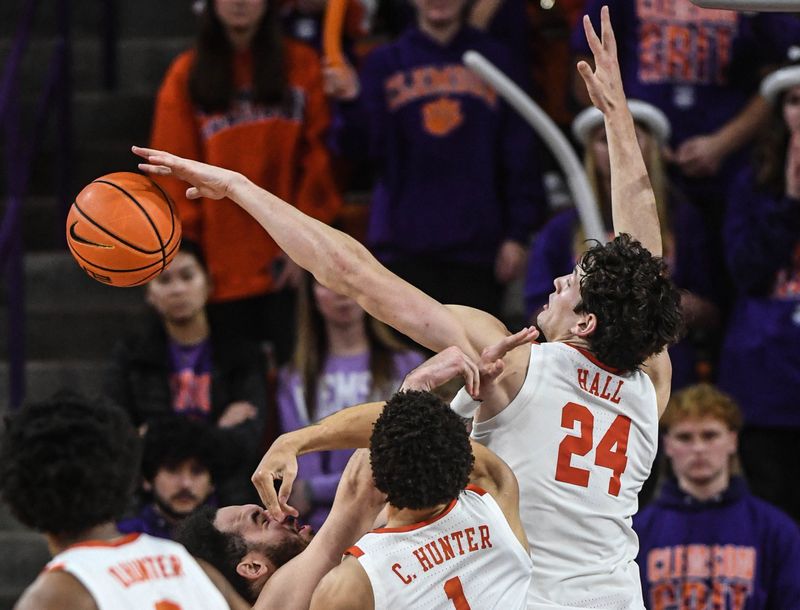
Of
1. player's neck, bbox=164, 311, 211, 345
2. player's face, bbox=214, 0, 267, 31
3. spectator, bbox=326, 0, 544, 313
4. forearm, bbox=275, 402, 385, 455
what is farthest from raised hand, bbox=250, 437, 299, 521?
player's face, bbox=214, 0, 267, 31

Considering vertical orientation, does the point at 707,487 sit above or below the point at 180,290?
below

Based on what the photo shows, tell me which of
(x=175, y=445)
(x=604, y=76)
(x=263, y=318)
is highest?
(x=604, y=76)

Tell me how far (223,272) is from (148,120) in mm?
1832

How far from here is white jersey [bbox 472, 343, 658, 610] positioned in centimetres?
484

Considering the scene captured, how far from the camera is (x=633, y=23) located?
8305mm

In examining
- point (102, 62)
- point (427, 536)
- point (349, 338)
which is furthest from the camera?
point (102, 62)

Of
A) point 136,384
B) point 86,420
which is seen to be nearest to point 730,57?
point 136,384

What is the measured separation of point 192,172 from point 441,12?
357cm

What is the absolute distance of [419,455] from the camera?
4383 mm

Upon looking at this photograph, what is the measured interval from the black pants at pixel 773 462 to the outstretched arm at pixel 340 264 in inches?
119

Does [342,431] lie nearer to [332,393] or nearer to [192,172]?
[192,172]

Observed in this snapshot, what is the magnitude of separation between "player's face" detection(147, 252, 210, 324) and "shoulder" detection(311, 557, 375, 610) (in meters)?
3.40

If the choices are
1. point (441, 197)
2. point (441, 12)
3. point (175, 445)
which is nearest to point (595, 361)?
point (175, 445)

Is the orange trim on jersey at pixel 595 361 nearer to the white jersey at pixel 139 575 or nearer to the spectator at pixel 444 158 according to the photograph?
the white jersey at pixel 139 575
